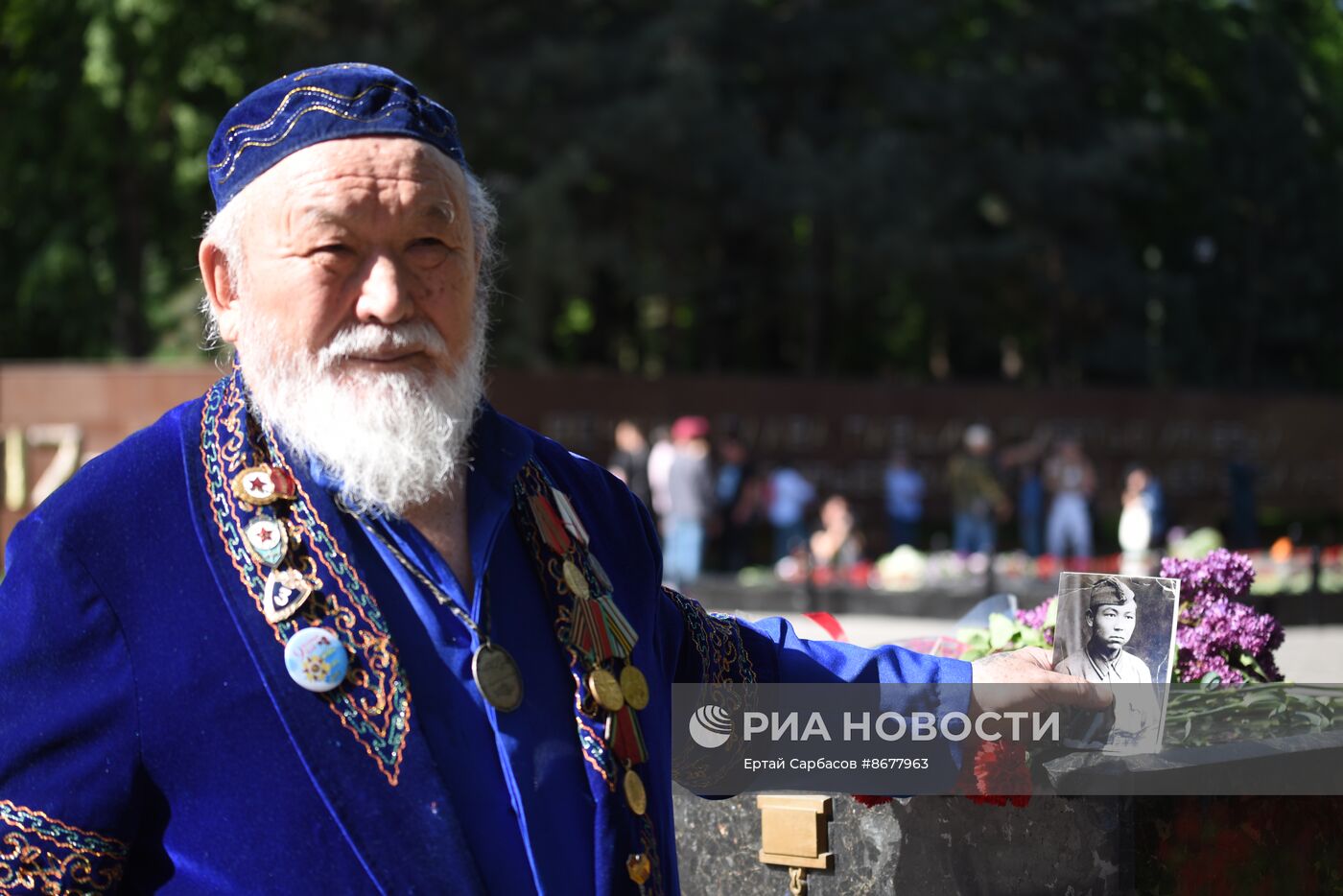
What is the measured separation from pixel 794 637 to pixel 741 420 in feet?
63.1

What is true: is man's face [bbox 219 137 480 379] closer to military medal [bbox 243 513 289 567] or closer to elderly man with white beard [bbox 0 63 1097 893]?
elderly man with white beard [bbox 0 63 1097 893]

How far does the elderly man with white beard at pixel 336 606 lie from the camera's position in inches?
81.0

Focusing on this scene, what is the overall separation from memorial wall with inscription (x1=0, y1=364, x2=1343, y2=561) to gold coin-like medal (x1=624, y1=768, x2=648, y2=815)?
50.7 feet

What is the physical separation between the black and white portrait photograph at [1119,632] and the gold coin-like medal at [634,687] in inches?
29.3

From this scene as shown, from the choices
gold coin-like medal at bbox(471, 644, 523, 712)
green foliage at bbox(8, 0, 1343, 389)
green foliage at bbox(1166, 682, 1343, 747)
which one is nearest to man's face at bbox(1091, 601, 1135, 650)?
green foliage at bbox(1166, 682, 1343, 747)

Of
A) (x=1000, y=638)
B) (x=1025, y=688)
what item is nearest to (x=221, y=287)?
(x=1025, y=688)

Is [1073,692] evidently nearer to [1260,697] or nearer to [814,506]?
[1260,697]

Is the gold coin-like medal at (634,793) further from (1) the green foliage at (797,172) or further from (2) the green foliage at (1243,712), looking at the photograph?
(1) the green foliage at (797,172)

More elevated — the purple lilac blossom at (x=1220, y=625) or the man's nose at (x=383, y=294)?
the man's nose at (x=383, y=294)

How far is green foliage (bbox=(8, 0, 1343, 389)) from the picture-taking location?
24141 millimetres

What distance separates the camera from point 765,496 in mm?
19734

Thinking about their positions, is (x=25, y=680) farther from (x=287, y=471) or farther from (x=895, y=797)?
(x=895, y=797)

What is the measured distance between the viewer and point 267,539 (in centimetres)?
218

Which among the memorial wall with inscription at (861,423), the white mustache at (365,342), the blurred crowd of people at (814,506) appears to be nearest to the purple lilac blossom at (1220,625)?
the white mustache at (365,342)
